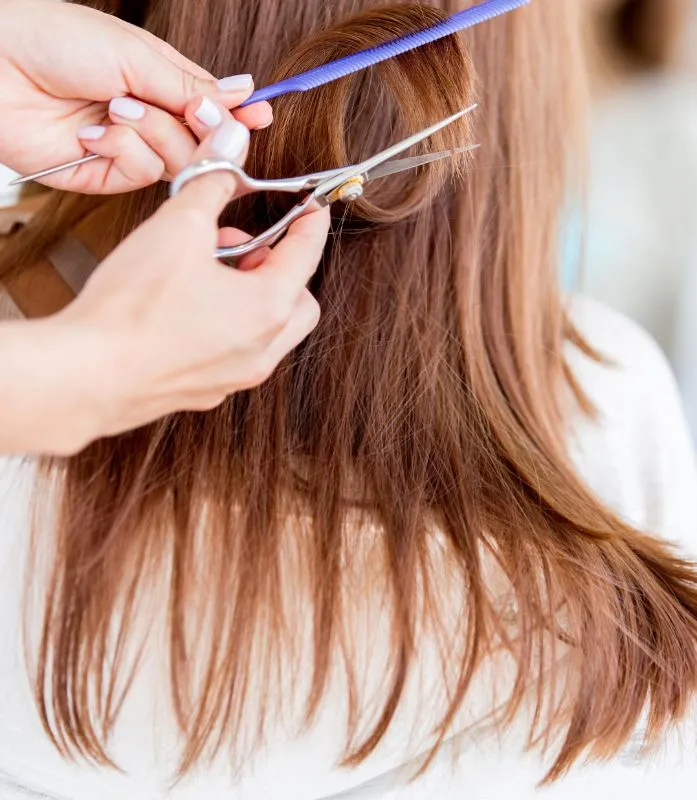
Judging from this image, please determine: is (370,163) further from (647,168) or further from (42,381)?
(647,168)

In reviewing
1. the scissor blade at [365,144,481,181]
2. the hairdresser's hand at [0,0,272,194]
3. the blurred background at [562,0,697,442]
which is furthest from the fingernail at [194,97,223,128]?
the blurred background at [562,0,697,442]

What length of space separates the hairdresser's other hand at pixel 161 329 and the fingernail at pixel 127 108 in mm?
169

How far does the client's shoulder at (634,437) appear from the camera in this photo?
85cm

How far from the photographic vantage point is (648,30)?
152 centimetres

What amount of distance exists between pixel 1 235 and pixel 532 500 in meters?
0.59

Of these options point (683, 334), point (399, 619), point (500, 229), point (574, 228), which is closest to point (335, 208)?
point (500, 229)

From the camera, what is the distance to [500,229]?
739mm

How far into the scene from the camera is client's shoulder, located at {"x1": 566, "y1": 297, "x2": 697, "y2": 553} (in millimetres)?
847

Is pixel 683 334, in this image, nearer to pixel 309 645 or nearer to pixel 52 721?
pixel 309 645

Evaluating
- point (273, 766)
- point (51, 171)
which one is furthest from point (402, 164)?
point (273, 766)

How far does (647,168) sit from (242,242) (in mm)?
1171

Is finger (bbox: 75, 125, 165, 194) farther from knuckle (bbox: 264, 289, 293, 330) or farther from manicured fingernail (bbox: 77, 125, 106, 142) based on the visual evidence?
knuckle (bbox: 264, 289, 293, 330)

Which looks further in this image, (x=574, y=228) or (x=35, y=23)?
(x=574, y=228)

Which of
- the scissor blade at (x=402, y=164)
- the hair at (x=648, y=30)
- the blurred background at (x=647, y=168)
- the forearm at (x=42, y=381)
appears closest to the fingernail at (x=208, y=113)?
the scissor blade at (x=402, y=164)
